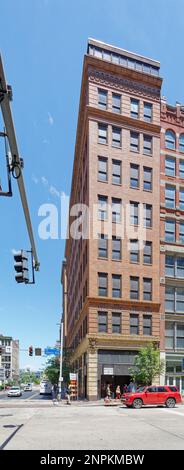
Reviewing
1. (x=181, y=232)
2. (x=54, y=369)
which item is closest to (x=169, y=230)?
(x=181, y=232)

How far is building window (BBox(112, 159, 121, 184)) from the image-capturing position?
49.0 m

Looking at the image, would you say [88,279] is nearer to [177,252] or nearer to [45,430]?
[177,252]

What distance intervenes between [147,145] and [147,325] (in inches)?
778

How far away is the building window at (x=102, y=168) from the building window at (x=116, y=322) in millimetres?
14043

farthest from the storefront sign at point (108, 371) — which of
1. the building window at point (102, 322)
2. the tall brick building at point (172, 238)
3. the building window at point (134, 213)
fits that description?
the building window at point (134, 213)

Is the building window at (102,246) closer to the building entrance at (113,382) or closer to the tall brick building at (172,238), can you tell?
the tall brick building at (172,238)

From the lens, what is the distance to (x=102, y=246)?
154 ft

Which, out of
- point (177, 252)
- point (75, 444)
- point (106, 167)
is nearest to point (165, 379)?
point (177, 252)

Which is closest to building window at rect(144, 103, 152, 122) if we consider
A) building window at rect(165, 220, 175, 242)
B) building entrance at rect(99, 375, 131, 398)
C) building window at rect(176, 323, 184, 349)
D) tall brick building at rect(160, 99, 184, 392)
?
tall brick building at rect(160, 99, 184, 392)

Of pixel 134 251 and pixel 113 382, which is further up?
pixel 134 251

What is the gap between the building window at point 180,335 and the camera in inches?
1969

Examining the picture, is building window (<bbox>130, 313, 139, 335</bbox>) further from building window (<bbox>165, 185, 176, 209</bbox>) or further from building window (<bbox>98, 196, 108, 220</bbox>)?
building window (<bbox>165, 185, 176, 209</bbox>)

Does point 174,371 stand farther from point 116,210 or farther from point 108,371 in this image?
point 116,210
